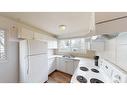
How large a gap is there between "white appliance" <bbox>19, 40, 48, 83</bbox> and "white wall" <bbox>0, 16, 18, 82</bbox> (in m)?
0.14

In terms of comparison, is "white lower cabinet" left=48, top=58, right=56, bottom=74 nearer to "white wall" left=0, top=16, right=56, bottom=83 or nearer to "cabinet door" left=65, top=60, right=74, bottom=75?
"cabinet door" left=65, top=60, right=74, bottom=75

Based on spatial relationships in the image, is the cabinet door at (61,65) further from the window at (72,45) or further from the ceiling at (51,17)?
the ceiling at (51,17)

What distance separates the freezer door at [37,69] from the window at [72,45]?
5.95ft

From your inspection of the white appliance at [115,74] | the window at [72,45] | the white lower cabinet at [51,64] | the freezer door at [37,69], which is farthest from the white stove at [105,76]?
the window at [72,45]

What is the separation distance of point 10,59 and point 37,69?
0.66 meters

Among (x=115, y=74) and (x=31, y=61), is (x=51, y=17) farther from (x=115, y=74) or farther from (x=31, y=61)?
(x=115, y=74)

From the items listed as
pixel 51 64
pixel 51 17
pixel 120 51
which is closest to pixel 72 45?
pixel 51 64

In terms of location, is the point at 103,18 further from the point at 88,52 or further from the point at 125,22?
the point at 88,52

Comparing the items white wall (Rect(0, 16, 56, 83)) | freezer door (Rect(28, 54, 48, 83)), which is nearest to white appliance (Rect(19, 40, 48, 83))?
freezer door (Rect(28, 54, 48, 83))

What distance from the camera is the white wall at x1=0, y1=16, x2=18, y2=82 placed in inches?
75.5

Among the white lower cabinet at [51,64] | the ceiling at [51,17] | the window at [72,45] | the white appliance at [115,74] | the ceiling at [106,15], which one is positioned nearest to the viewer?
the ceiling at [106,15]

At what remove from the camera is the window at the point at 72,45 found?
12.9 ft
